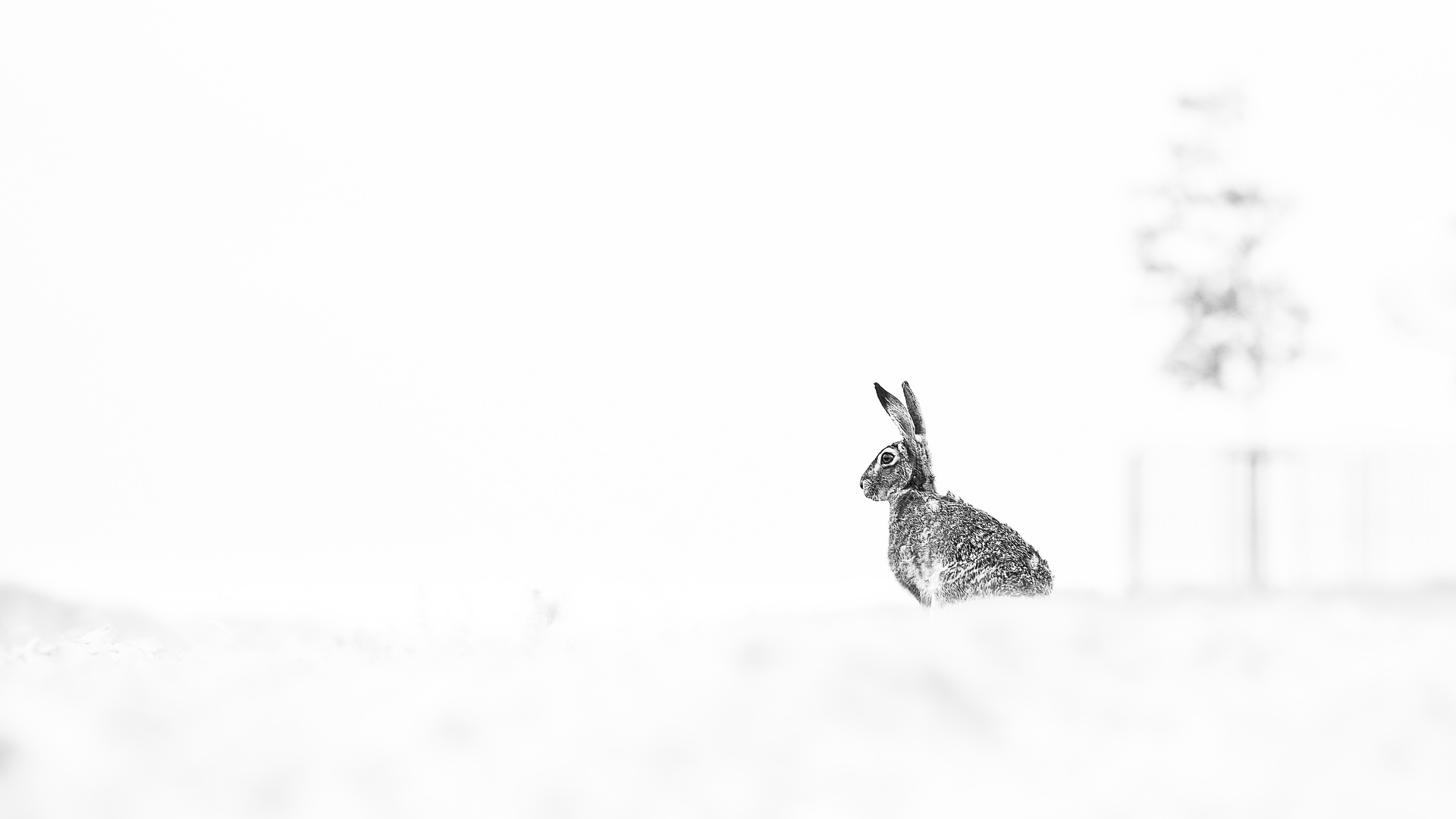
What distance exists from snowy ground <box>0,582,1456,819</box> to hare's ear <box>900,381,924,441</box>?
2685 mm

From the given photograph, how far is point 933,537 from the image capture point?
6.45 m

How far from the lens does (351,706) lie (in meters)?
3.47

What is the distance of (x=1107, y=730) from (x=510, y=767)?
1561 millimetres

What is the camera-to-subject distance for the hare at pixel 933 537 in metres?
6.07

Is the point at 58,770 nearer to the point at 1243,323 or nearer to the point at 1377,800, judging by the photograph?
the point at 1377,800

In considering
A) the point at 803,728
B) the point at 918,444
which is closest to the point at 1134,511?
the point at 918,444

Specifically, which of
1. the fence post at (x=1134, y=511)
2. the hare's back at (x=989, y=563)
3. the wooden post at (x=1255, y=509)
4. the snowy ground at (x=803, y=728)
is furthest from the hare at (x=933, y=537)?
the wooden post at (x=1255, y=509)

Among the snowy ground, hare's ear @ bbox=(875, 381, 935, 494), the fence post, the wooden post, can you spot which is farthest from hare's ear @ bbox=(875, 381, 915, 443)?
the wooden post

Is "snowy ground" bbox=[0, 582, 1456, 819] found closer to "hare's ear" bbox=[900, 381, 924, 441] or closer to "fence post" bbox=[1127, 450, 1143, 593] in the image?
"hare's ear" bbox=[900, 381, 924, 441]

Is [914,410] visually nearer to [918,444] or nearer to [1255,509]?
[918,444]

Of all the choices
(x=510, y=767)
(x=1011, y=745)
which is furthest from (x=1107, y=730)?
(x=510, y=767)

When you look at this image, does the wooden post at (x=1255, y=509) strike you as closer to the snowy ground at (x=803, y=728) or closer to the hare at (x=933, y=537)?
the hare at (x=933, y=537)

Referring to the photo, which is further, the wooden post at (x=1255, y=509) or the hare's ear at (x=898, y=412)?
the wooden post at (x=1255, y=509)

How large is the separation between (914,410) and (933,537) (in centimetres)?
74
